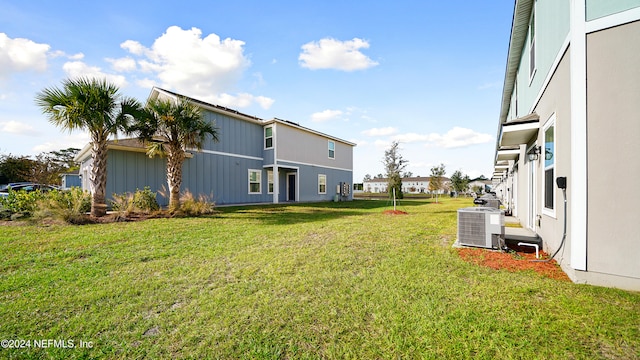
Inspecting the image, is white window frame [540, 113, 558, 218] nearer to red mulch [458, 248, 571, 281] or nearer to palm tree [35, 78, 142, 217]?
red mulch [458, 248, 571, 281]

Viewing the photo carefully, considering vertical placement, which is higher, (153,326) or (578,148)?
(578,148)

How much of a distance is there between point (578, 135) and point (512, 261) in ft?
7.27

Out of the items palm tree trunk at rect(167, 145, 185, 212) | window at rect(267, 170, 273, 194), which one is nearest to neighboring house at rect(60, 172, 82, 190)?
window at rect(267, 170, 273, 194)

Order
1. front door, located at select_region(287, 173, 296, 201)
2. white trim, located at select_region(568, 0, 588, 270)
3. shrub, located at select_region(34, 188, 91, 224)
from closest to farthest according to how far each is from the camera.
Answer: white trim, located at select_region(568, 0, 588, 270) < shrub, located at select_region(34, 188, 91, 224) < front door, located at select_region(287, 173, 296, 201)

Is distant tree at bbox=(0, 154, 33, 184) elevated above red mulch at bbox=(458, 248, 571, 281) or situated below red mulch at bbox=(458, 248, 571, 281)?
above

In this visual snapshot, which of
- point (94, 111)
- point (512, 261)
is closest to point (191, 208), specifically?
point (94, 111)

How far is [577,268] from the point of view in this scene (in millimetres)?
3273

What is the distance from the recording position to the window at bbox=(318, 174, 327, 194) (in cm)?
2149

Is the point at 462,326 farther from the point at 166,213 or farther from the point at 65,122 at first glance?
the point at 65,122

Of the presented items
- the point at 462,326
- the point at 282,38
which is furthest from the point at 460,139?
the point at 462,326

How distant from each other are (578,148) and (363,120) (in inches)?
608

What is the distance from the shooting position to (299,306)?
9.02 ft

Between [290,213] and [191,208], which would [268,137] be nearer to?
[290,213]

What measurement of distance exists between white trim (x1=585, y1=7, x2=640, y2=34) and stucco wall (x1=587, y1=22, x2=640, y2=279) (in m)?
0.05
